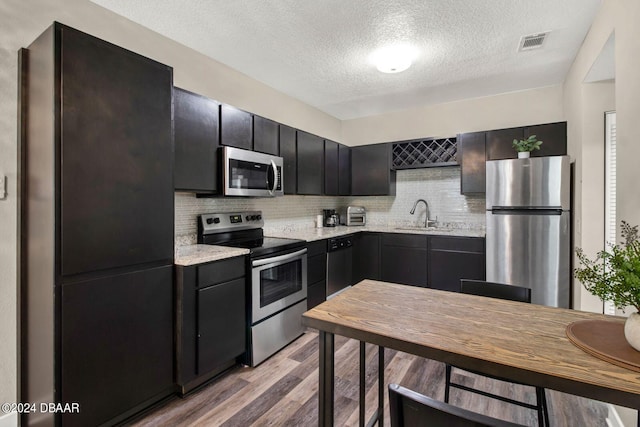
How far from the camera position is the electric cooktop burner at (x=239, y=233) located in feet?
8.90

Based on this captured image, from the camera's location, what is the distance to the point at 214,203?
2.95m

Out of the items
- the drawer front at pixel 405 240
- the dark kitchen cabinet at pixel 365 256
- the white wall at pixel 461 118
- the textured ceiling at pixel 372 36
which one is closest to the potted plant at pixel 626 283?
the textured ceiling at pixel 372 36

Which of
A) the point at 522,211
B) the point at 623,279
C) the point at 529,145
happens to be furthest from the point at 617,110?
the point at 529,145

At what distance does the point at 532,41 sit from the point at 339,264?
2.87 meters

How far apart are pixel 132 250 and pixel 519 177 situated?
3381 mm

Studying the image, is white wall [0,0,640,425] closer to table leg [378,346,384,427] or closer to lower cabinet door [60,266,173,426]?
lower cabinet door [60,266,173,426]

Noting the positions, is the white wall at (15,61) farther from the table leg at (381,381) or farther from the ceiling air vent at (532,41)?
the ceiling air vent at (532,41)

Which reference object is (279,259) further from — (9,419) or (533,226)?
(533,226)

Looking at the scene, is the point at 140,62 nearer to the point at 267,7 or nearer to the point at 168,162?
the point at 168,162

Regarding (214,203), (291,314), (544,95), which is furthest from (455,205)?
(214,203)

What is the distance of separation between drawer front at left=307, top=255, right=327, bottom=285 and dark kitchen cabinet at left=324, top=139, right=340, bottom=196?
102 centimetres

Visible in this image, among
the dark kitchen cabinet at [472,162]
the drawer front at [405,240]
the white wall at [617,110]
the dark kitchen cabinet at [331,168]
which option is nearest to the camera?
the white wall at [617,110]

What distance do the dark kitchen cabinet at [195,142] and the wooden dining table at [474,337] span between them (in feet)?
5.02

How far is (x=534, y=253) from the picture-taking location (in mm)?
3020
